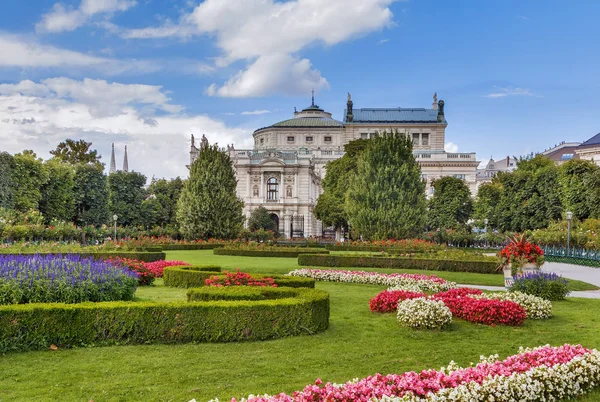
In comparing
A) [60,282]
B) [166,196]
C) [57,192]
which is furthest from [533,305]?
[166,196]

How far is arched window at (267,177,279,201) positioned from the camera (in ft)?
209

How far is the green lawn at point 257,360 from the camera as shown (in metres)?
6.32

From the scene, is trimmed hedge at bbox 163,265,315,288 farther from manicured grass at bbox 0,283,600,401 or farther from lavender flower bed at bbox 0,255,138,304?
lavender flower bed at bbox 0,255,138,304

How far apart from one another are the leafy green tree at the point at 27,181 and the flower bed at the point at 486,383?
3782 centimetres

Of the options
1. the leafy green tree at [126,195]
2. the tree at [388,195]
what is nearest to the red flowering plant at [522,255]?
the tree at [388,195]

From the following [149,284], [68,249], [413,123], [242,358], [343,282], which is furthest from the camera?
[413,123]

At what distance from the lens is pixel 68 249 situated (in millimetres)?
21078

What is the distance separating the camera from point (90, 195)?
150 feet

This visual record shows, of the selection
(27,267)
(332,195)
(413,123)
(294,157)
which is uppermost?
(413,123)

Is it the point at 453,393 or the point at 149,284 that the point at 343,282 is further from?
the point at 453,393

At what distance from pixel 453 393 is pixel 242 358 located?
3184mm

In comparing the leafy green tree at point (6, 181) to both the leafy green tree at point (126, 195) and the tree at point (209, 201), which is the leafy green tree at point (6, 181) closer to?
the tree at point (209, 201)

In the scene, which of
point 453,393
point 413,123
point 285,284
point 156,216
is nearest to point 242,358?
point 453,393

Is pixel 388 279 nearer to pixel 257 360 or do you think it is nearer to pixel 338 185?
pixel 257 360
